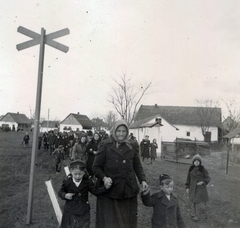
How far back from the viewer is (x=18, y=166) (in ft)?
32.2

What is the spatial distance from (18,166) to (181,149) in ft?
30.8

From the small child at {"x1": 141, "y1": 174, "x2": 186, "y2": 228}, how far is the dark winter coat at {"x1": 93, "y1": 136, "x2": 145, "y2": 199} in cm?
23

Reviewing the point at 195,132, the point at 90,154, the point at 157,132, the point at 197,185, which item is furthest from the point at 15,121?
the point at 197,185

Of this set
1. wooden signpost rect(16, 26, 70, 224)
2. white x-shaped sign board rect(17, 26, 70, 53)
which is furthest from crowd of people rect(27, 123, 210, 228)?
white x-shaped sign board rect(17, 26, 70, 53)

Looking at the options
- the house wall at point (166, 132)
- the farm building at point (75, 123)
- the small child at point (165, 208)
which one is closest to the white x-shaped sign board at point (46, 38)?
the small child at point (165, 208)

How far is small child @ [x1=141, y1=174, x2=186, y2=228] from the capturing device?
10.3ft

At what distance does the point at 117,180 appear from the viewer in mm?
3070

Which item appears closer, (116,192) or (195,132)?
(116,192)

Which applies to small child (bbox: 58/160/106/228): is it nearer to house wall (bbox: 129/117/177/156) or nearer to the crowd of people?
the crowd of people

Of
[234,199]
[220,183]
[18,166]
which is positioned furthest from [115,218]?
[18,166]

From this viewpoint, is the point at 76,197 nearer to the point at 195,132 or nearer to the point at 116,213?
the point at 116,213

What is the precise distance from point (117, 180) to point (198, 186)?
8.94 feet

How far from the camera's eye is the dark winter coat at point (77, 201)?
3.13 metres

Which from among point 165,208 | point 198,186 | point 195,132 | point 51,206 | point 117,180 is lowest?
point 51,206
